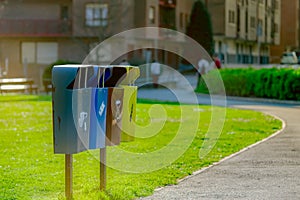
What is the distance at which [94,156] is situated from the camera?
12680 millimetres

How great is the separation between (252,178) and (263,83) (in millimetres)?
21311

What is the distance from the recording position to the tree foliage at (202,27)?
187 ft

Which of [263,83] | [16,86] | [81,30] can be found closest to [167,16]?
[81,30]

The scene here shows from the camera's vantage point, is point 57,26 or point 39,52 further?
point 39,52

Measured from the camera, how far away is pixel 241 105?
27844 mm

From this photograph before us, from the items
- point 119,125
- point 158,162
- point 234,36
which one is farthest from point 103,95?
point 234,36

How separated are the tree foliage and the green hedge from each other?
22.3m

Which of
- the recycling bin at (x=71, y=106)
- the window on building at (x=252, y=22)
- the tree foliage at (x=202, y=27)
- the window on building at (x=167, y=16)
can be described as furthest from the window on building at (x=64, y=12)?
the recycling bin at (x=71, y=106)

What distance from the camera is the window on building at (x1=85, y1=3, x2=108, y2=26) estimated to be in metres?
54.4

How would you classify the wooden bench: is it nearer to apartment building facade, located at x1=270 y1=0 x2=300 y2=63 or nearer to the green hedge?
the green hedge

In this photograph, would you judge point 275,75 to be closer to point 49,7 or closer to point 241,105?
point 241,105

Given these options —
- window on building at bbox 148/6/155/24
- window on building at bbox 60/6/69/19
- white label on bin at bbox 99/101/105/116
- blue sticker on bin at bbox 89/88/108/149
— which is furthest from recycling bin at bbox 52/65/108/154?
window on building at bbox 60/6/69/19

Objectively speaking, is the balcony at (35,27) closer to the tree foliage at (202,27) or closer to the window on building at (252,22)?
the tree foliage at (202,27)

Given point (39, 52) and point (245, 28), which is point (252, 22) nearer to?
point (245, 28)
